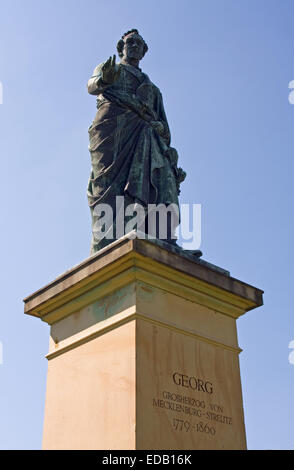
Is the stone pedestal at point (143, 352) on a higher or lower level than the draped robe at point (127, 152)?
lower

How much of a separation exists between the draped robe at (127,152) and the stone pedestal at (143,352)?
3.41 ft

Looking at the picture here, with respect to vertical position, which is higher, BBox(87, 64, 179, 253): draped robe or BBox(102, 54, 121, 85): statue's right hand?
BBox(102, 54, 121, 85): statue's right hand

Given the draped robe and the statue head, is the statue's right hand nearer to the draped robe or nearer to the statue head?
the draped robe

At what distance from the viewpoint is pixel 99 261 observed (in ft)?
19.2

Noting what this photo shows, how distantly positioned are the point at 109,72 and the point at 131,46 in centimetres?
119

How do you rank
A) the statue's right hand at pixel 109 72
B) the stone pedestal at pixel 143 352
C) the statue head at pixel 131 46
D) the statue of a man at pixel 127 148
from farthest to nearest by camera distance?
the statue head at pixel 131 46
the statue's right hand at pixel 109 72
the statue of a man at pixel 127 148
the stone pedestal at pixel 143 352

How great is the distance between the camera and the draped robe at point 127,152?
7035 mm

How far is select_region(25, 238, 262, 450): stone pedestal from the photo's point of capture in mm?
5184

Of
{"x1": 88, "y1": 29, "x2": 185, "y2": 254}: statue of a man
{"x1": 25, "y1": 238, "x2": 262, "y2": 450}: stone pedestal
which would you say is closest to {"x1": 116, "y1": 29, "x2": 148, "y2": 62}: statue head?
{"x1": 88, "y1": 29, "x2": 185, "y2": 254}: statue of a man

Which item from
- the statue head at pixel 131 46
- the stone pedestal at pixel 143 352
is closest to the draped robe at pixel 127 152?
the statue head at pixel 131 46

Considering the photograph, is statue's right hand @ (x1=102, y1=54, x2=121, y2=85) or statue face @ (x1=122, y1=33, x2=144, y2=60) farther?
statue face @ (x1=122, y1=33, x2=144, y2=60)

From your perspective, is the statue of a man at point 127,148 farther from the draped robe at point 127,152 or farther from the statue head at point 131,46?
the statue head at point 131,46

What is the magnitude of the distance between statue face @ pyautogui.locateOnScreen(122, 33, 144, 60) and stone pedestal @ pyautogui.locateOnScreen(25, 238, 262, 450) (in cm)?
361
